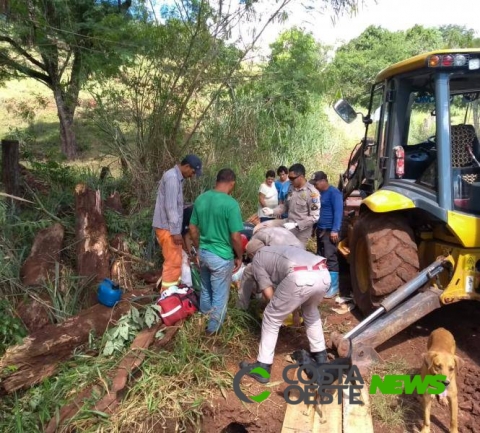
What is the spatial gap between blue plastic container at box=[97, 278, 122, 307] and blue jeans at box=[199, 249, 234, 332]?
0.80 meters

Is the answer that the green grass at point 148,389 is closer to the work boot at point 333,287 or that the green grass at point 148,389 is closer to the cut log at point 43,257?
the cut log at point 43,257

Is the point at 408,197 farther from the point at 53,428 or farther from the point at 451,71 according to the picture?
the point at 53,428

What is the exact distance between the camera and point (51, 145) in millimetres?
14992

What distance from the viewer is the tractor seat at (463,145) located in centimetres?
410

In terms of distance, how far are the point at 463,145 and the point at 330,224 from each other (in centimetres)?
166

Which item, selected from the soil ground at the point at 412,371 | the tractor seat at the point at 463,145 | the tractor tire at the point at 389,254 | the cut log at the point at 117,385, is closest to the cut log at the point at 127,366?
the cut log at the point at 117,385

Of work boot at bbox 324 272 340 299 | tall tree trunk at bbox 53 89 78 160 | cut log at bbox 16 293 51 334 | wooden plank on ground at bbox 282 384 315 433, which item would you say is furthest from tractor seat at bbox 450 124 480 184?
tall tree trunk at bbox 53 89 78 160

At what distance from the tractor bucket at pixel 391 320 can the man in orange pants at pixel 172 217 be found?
189cm

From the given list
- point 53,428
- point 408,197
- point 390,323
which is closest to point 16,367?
point 53,428

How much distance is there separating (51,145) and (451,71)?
14038 mm

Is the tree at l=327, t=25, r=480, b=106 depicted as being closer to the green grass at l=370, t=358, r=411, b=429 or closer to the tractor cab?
the tractor cab

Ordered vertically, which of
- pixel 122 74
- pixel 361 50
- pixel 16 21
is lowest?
pixel 122 74

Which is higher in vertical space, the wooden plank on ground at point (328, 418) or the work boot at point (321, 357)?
the work boot at point (321, 357)

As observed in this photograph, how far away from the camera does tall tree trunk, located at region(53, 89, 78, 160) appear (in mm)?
11305
